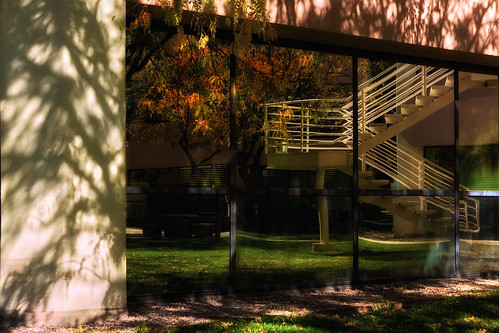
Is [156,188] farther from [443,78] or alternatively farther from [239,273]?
[443,78]

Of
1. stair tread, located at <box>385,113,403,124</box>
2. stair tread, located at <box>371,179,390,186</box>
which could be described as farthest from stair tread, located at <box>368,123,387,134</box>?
stair tread, located at <box>371,179,390,186</box>

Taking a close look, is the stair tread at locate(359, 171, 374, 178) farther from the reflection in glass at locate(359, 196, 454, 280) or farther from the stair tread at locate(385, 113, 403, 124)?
the stair tread at locate(385, 113, 403, 124)

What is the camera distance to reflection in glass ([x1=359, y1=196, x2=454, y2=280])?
34.8ft

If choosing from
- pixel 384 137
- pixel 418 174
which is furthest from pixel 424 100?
pixel 418 174

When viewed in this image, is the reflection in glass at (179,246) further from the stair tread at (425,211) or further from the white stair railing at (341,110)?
the stair tread at (425,211)

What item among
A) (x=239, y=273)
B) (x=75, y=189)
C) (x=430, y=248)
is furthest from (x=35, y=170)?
(x=430, y=248)

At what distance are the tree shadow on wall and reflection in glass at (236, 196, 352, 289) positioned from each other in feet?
7.35

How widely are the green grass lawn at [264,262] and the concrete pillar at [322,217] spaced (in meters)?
0.10

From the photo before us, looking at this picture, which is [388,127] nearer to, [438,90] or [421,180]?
[421,180]

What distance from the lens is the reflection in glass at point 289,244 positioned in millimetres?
9539

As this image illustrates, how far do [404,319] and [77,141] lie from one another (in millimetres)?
3861

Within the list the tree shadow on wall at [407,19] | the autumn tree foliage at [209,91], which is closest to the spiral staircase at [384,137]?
the autumn tree foliage at [209,91]

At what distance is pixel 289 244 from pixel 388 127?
2359 mm

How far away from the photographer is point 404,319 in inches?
323
